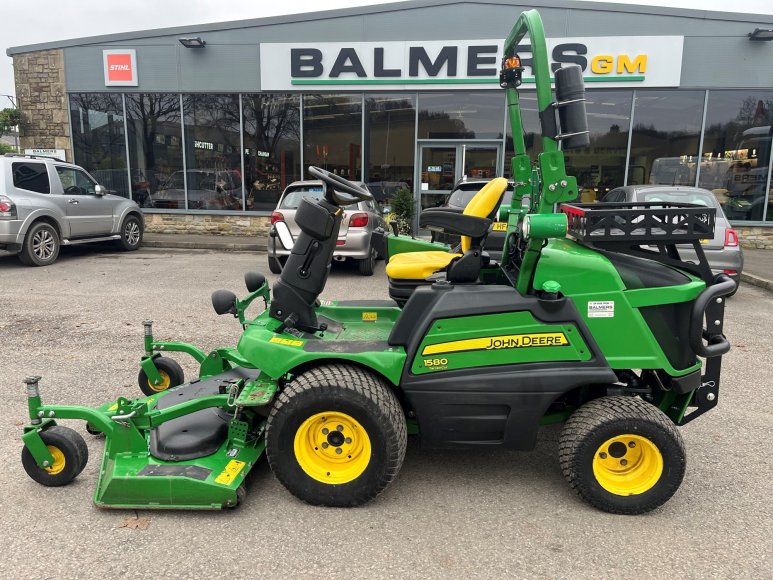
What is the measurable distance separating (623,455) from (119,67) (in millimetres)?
15294

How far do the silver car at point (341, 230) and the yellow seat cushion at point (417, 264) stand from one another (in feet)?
14.2

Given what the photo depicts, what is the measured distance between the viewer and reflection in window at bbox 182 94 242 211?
14188mm

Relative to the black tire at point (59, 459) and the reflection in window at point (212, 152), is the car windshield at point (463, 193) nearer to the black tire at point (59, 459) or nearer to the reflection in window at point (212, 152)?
the black tire at point (59, 459)

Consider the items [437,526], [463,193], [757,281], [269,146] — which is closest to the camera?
[437,526]

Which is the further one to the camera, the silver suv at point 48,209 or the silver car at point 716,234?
the silver suv at point 48,209

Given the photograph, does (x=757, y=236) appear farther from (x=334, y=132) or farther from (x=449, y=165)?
(x=334, y=132)

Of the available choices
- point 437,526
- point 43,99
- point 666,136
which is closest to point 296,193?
point 437,526

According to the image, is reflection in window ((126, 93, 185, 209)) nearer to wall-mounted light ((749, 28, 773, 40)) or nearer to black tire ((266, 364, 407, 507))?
black tire ((266, 364, 407, 507))

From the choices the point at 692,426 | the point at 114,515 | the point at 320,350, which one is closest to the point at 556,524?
the point at 320,350

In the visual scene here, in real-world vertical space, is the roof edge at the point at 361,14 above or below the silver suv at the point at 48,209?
above

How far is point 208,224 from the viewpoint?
48.2 ft

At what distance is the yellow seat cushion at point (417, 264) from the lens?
4.21 meters

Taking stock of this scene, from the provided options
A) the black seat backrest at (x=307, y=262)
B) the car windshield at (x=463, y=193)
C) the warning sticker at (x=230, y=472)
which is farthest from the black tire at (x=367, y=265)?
the warning sticker at (x=230, y=472)

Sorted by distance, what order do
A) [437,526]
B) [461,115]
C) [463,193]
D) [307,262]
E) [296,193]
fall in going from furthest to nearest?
[461,115] → [296,193] → [463,193] → [307,262] → [437,526]
